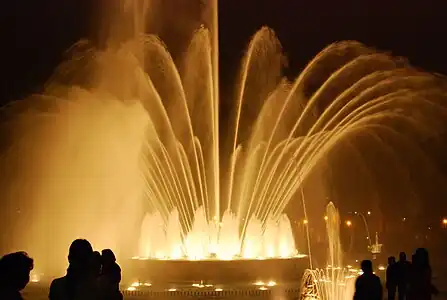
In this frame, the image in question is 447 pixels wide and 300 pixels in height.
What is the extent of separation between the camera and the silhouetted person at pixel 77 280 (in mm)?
5215

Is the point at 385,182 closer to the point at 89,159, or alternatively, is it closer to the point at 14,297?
the point at 89,159

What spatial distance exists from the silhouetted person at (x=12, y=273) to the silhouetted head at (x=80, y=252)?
50cm

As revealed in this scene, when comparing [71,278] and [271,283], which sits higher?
[71,278]

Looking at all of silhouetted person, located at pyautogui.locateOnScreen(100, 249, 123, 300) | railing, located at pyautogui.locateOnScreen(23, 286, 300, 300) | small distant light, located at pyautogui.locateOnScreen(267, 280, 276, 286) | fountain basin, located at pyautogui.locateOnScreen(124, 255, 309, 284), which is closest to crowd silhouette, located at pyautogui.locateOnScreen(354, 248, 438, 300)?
silhouetted person, located at pyautogui.locateOnScreen(100, 249, 123, 300)

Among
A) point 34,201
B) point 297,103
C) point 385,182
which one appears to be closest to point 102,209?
point 34,201

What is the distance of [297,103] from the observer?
26.7 metres

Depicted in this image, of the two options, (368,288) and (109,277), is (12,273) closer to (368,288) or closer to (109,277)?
(109,277)

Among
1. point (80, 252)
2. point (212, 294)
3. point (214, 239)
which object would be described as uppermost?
point (214, 239)

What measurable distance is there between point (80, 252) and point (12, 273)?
0.62 m

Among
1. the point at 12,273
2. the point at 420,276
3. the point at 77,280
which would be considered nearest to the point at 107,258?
the point at 77,280

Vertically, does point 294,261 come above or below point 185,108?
below

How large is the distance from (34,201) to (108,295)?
26829 millimetres

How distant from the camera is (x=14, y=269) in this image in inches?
186

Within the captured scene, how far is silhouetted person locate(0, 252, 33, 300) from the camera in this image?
4676 mm
